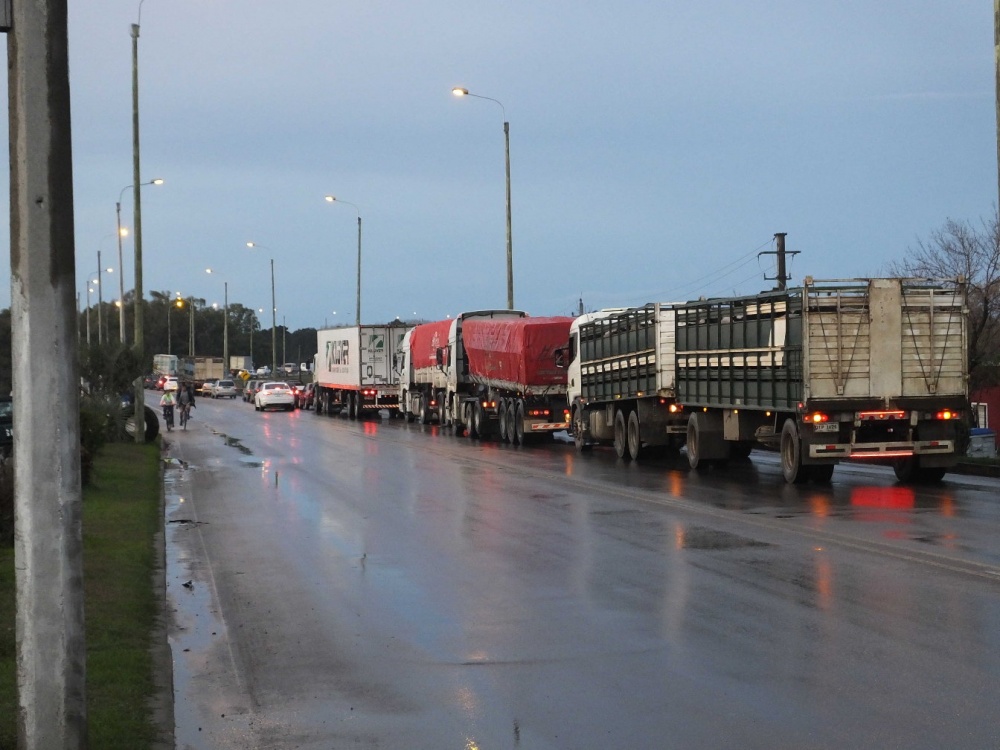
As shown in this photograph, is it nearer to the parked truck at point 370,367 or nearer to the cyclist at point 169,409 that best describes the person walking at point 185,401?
the cyclist at point 169,409

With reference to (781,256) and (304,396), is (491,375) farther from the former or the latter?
(304,396)

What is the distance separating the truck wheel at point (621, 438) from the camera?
30.0m

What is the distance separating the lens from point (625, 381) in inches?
1166

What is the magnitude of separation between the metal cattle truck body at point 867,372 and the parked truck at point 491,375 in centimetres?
1371

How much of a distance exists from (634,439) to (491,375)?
1070cm

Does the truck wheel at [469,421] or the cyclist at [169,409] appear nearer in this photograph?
the truck wheel at [469,421]

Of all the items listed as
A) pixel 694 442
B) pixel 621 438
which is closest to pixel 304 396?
pixel 621 438

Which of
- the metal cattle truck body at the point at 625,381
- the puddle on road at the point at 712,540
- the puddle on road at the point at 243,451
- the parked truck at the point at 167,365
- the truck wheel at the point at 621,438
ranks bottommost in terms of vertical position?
the puddle on road at the point at 243,451

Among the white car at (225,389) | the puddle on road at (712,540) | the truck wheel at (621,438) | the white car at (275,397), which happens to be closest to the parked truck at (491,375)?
the truck wheel at (621,438)

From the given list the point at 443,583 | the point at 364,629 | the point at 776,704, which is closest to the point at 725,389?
the point at 443,583

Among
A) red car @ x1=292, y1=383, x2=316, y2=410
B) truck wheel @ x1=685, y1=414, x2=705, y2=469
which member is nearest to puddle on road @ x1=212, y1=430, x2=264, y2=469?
truck wheel @ x1=685, y1=414, x2=705, y2=469

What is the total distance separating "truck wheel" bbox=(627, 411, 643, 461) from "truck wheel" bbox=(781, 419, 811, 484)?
6.96m

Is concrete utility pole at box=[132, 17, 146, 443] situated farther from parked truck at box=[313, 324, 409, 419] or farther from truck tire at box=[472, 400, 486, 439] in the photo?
parked truck at box=[313, 324, 409, 419]

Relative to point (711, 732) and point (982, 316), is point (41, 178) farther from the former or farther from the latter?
point (982, 316)
